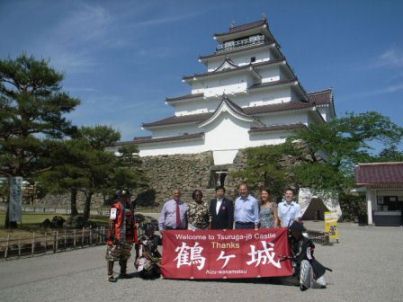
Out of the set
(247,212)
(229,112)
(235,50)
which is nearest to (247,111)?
(229,112)

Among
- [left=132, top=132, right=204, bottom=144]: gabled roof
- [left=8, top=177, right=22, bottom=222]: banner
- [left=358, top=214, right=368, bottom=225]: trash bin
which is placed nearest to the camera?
[left=8, top=177, right=22, bottom=222]: banner

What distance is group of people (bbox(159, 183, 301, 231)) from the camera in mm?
6848

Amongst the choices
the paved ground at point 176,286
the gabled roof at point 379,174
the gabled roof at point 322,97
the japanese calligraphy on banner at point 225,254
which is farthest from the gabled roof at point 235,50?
the japanese calligraphy on banner at point 225,254

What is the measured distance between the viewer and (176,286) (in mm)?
5875

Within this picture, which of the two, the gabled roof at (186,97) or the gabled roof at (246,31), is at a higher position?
the gabled roof at (246,31)

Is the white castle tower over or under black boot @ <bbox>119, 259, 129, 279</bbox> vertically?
over

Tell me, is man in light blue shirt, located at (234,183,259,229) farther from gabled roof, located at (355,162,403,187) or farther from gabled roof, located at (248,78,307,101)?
gabled roof, located at (248,78,307,101)

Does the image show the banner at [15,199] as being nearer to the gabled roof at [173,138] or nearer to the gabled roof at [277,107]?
the gabled roof at [173,138]

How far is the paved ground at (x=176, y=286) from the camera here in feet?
17.1

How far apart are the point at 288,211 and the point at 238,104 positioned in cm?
2583

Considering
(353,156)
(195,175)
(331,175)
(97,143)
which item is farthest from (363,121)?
(97,143)

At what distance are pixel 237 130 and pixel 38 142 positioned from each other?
1694 centimetres

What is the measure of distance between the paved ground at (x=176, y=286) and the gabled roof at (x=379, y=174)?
11.0 metres

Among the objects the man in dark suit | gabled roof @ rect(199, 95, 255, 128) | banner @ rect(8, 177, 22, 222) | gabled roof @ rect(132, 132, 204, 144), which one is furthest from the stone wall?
the man in dark suit
